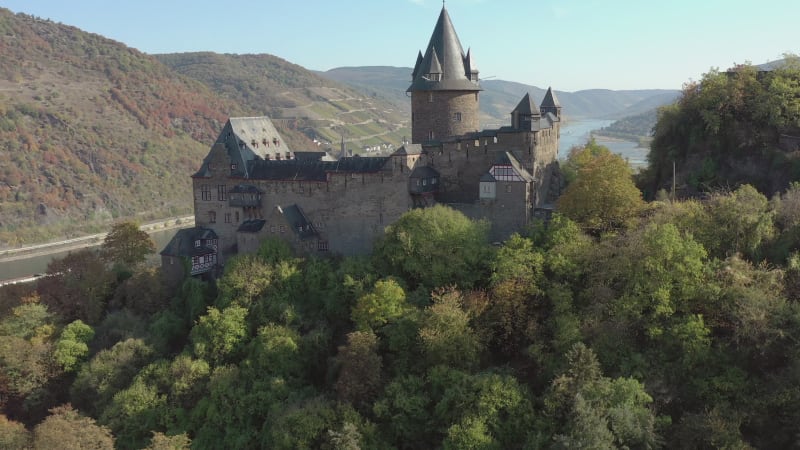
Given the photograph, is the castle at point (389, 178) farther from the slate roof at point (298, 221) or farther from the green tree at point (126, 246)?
the green tree at point (126, 246)

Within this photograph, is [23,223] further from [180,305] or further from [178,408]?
[178,408]

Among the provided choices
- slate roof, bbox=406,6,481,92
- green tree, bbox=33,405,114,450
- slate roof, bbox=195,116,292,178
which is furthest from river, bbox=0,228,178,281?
green tree, bbox=33,405,114,450

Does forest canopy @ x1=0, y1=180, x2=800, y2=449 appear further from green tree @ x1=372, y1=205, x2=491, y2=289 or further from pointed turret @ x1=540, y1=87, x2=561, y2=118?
pointed turret @ x1=540, y1=87, x2=561, y2=118

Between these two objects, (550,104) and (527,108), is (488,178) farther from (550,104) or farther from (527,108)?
(550,104)

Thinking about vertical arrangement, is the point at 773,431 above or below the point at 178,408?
above

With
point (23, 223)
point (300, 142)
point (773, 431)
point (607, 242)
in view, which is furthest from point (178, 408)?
point (300, 142)
